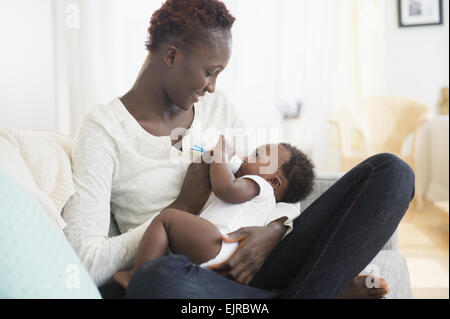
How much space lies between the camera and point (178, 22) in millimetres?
1115

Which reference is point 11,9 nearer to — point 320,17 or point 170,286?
point 170,286

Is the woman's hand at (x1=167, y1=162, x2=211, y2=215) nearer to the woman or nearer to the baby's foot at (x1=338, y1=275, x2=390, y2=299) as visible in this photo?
the woman

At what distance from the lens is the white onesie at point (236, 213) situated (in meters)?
0.98

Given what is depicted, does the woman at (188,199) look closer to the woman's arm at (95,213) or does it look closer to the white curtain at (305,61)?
the woman's arm at (95,213)

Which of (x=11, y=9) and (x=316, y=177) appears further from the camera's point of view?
(x=11, y=9)

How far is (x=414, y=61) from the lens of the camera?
145 inches

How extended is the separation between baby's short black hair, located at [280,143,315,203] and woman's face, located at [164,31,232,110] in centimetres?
29

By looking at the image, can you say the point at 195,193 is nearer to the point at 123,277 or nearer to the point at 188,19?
the point at 123,277

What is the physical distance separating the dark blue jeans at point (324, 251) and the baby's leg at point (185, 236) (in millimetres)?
84
